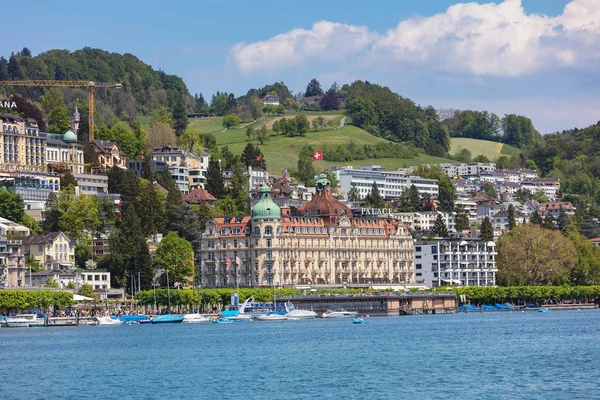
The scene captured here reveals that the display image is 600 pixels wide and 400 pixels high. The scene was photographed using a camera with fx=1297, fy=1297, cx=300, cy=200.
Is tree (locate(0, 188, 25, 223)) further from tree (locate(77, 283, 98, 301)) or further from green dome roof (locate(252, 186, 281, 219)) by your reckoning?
green dome roof (locate(252, 186, 281, 219))

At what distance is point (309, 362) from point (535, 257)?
98.4 metres

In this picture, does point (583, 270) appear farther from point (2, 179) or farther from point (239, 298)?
point (2, 179)

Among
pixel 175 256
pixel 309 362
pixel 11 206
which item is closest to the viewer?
pixel 309 362

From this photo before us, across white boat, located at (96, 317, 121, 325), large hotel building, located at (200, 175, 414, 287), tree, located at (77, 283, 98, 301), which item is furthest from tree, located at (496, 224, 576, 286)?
white boat, located at (96, 317, 121, 325)

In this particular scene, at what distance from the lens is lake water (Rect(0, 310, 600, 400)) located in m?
69.2

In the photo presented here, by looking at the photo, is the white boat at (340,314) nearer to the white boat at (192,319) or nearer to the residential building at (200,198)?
the white boat at (192,319)

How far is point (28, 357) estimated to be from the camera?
309 ft

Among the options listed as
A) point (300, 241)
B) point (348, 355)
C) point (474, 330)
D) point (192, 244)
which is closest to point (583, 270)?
point (300, 241)

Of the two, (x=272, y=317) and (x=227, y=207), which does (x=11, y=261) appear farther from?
(x=227, y=207)

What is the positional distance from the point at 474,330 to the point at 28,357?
4238 cm

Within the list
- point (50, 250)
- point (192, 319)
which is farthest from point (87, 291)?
point (50, 250)

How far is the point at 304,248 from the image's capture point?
16938 cm

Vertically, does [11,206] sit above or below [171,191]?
below

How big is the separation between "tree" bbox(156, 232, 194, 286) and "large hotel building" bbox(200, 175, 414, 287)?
5.12 meters
